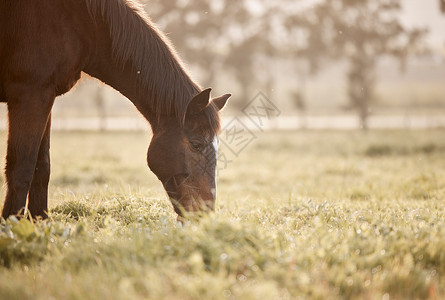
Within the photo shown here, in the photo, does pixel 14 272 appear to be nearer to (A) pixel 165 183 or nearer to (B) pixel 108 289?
(B) pixel 108 289

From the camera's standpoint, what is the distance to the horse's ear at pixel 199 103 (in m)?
3.89

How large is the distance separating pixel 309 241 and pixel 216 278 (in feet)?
3.16

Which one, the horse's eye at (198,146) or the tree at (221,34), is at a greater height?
the tree at (221,34)

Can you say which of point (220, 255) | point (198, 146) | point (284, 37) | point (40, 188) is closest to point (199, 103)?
point (198, 146)

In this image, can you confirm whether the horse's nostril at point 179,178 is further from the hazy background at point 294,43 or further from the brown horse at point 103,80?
the hazy background at point 294,43

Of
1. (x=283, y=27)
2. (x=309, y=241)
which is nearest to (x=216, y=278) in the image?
(x=309, y=241)

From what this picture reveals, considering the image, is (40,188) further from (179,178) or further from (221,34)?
(221,34)

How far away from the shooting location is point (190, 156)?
409 cm

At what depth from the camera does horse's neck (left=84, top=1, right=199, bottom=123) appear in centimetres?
418

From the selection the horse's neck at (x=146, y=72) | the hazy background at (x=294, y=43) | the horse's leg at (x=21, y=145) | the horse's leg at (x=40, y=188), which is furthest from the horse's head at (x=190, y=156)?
the hazy background at (x=294, y=43)

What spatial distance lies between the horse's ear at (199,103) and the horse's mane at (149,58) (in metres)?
0.08

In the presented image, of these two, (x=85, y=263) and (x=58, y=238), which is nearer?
(x=85, y=263)

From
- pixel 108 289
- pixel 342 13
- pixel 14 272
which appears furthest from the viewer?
pixel 342 13

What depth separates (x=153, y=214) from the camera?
14.0 ft
